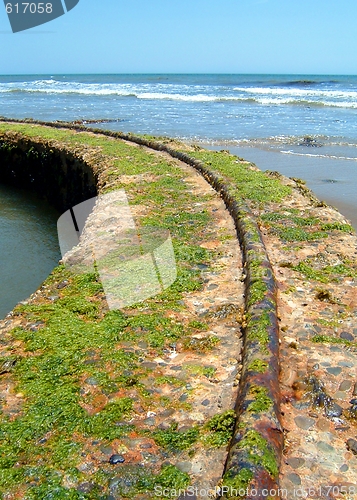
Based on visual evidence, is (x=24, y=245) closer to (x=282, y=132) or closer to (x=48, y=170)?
(x=48, y=170)

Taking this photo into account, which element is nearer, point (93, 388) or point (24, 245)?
point (93, 388)

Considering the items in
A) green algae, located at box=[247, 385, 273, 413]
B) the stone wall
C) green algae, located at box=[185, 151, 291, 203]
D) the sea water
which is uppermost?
green algae, located at box=[185, 151, 291, 203]

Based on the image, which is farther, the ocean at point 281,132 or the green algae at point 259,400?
the ocean at point 281,132

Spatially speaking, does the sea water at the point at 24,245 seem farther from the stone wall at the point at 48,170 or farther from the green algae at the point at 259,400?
the green algae at the point at 259,400

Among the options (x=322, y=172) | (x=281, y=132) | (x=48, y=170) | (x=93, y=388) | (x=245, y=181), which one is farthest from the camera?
(x=281, y=132)

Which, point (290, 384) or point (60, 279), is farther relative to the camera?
point (60, 279)

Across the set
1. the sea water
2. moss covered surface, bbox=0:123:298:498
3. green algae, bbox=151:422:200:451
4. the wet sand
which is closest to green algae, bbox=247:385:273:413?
moss covered surface, bbox=0:123:298:498

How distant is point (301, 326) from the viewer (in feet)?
9.68

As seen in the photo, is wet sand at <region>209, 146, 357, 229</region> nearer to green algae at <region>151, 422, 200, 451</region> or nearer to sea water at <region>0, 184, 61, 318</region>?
sea water at <region>0, 184, 61, 318</region>

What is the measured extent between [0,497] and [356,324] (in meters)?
2.14

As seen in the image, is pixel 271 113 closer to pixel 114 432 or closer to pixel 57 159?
pixel 57 159

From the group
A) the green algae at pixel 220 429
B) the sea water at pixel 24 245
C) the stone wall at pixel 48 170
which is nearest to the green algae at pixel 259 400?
the green algae at pixel 220 429

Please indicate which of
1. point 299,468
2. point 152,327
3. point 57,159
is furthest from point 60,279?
point 57,159

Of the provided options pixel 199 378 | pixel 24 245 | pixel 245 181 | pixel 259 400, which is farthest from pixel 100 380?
pixel 24 245
